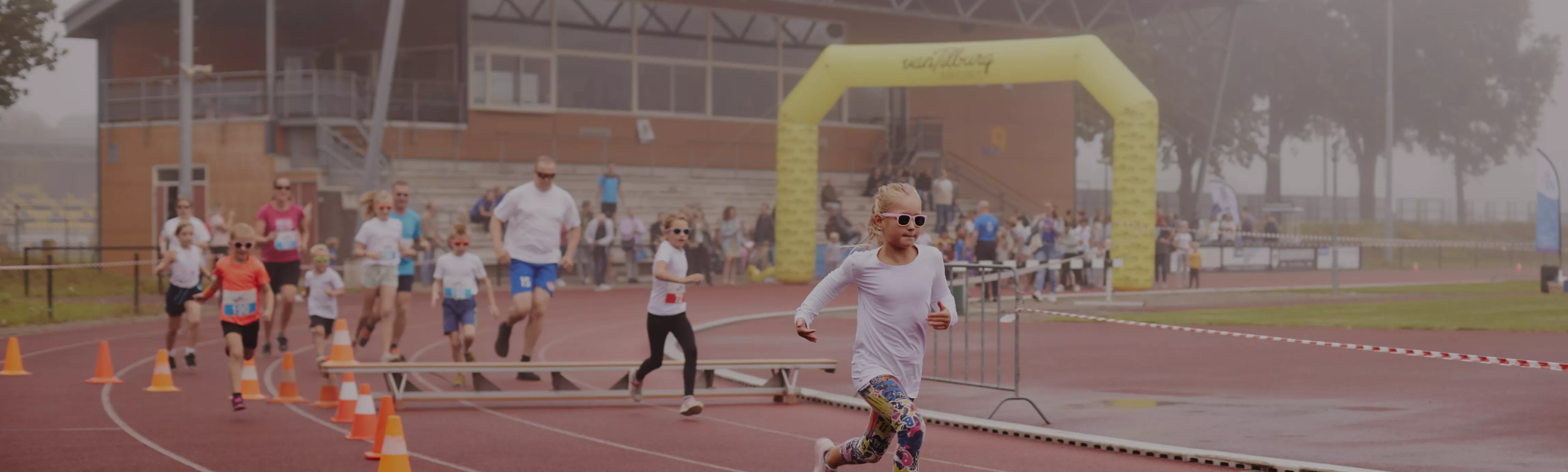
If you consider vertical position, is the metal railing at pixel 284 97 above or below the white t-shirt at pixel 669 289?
above

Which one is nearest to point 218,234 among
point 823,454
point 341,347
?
point 341,347

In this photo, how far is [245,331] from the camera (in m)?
11.8

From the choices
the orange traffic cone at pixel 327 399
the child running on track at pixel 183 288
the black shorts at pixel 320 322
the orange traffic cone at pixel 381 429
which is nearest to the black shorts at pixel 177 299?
the child running on track at pixel 183 288

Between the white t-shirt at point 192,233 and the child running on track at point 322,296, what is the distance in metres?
1.51

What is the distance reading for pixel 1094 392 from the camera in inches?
502

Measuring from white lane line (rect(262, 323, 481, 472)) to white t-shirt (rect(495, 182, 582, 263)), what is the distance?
220cm

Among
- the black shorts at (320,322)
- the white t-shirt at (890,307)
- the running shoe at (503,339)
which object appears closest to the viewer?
the white t-shirt at (890,307)

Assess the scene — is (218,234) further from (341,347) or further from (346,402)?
(346,402)

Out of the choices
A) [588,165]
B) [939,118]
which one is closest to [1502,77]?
[939,118]

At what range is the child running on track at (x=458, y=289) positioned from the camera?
13617 mm

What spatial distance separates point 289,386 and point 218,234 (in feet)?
41.1

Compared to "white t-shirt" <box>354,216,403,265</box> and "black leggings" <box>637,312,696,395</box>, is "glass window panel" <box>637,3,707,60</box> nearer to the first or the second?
"white t-shirt" <box>354,216,403,265</box>

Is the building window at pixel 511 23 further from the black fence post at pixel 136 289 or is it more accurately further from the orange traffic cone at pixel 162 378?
the orange traffic cone at pixel 162 378

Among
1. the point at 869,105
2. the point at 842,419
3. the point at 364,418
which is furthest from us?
the point at 869,105
